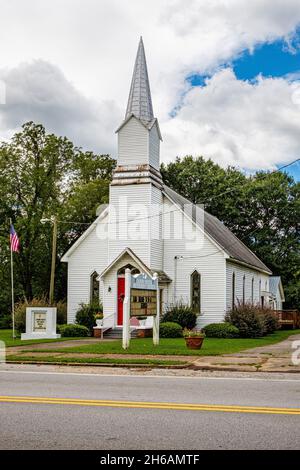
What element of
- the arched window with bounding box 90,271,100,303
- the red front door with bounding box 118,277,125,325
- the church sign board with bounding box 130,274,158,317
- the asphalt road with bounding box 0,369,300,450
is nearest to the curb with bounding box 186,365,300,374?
the asphalt road with bounding box 0,369,300,450

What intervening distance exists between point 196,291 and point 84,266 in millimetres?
6863

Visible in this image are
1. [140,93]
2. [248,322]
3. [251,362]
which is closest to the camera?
[251,362]

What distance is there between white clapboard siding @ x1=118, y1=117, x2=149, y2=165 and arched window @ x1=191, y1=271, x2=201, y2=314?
22.4ft

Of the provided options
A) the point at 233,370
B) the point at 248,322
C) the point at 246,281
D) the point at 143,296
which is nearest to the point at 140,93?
the point at 246,281

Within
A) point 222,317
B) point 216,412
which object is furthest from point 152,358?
point 222,317

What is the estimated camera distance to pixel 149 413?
354 inches

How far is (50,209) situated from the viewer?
139 feet

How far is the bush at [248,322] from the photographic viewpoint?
97.8 ft

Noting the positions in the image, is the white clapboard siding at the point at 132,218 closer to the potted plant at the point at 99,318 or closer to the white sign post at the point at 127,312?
the potted plant at the point at 99,318

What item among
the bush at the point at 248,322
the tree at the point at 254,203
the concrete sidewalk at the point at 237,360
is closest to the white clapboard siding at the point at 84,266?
the bush at the point at 248,322

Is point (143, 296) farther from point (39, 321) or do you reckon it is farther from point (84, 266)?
point (84, 266)

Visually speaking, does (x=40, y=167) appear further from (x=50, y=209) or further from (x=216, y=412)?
(x=216, y=412)

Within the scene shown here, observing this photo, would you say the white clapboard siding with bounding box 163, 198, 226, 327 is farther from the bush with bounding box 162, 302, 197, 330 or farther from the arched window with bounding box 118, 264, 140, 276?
the arched window with bounding box 118, 264, 140, 276

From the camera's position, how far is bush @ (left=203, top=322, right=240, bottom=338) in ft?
95.6
